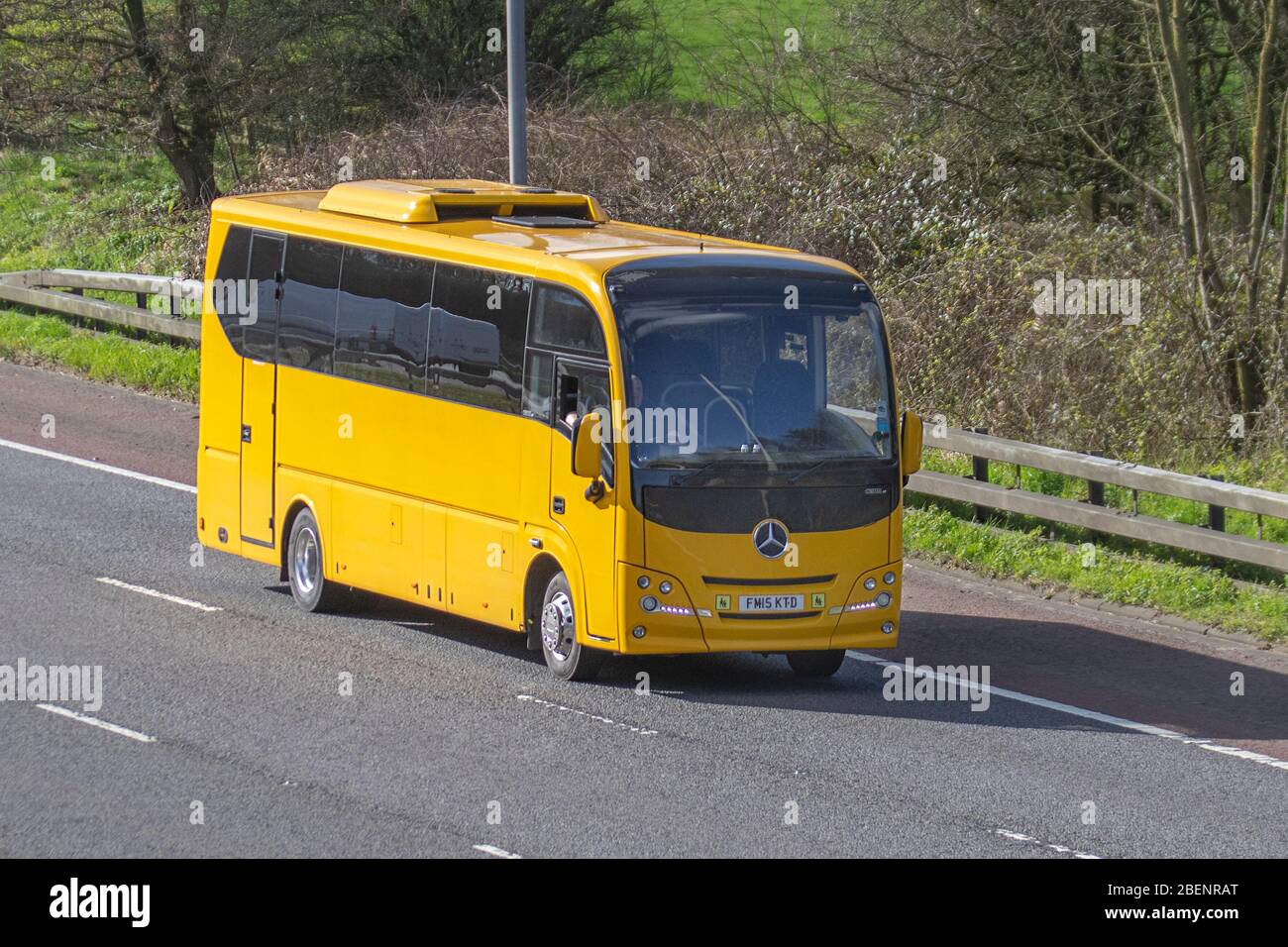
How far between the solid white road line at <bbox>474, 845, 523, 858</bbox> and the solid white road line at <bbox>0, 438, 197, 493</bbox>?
10065mm

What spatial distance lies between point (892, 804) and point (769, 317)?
3.61 metres

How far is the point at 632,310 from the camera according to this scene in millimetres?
12320

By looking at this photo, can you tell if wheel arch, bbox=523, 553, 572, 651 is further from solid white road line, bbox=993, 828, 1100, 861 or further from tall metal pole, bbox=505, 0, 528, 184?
tall metal pole, bbox=505, 0, 528, 184

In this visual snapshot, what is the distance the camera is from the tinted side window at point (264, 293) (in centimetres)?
1532

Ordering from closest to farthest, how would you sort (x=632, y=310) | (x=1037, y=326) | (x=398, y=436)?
(x=632, y=310) → (x=398, y=436) → (x=1037, y=326)

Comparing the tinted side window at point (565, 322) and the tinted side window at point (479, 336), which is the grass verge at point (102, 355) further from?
the tinted side window at point (565, 322)

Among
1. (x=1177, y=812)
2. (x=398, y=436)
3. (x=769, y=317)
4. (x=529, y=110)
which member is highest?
(x=529, y=110)

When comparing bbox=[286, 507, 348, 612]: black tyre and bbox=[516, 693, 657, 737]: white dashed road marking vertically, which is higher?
bbox=[286, 507, 348, 612]: black tyre

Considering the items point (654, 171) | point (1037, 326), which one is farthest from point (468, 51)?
point (1037, 326)

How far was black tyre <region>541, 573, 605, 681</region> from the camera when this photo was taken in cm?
1271

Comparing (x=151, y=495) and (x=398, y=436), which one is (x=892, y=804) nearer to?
(x=398, y=436)

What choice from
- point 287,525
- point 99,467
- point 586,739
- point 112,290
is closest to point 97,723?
point 586,739

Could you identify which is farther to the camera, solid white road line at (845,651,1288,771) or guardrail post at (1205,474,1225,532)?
guardrail post at (1205,474,1225,532)

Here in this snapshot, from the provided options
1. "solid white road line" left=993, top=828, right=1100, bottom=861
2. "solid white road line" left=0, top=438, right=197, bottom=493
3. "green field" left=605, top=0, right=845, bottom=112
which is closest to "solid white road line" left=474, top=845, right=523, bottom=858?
"solid white road line" left=993, top=828, right=1100, bottom=861
